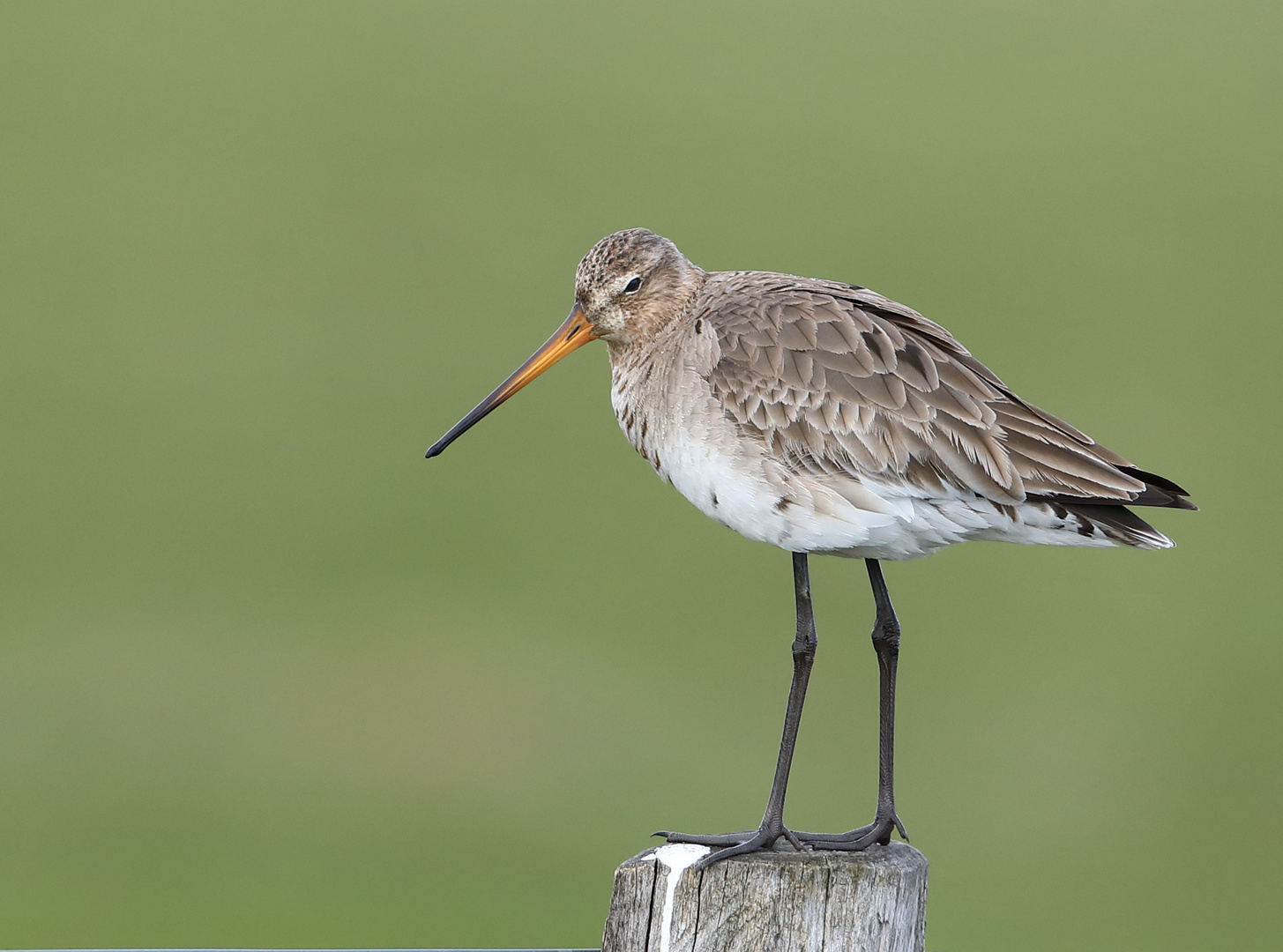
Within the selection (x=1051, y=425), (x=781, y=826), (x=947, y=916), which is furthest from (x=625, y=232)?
(x=947, y=916)

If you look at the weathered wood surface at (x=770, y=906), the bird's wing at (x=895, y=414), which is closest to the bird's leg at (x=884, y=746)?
the bird's wing at (x=895, y=414)

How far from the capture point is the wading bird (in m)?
6.28

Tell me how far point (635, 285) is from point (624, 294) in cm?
6

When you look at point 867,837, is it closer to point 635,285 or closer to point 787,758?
point 787,758

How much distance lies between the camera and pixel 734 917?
570cm

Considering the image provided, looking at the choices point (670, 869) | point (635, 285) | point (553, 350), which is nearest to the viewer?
point (670, 869)

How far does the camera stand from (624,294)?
728 cm

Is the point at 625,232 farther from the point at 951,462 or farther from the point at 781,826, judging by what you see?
the point at 781,826

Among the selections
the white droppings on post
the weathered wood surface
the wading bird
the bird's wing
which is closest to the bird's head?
the wading bird

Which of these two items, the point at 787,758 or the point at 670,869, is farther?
the point at 787,758

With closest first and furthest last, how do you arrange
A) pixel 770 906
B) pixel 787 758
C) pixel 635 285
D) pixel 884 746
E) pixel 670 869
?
pixel 770 906
pixel 670 869
pixel 787 758
pixel 884 746
pixel 635 285

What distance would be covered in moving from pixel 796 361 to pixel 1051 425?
38.7 inches

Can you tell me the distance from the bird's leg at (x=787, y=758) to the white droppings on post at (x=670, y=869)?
114 millimetres

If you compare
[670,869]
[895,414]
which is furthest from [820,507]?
[670,869]
